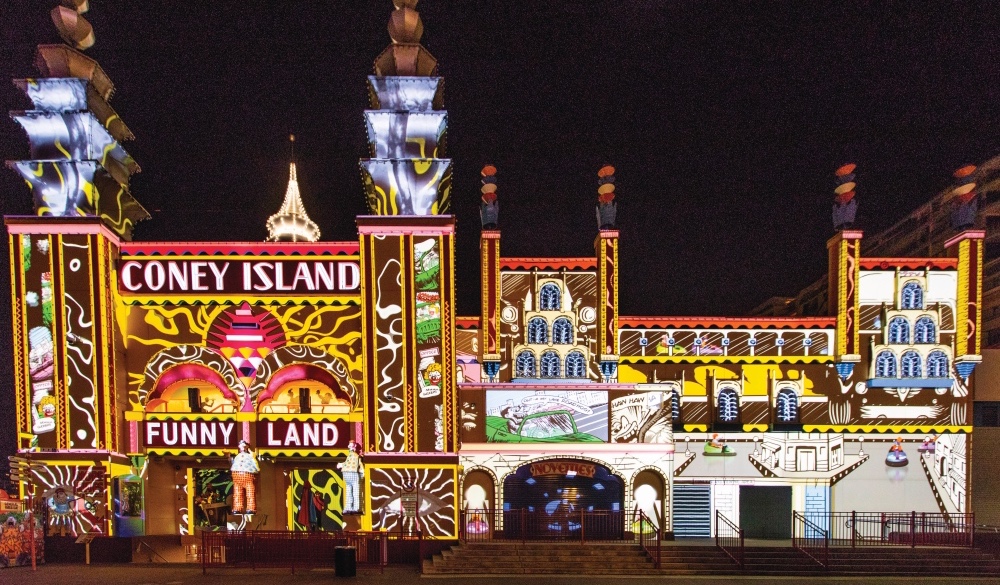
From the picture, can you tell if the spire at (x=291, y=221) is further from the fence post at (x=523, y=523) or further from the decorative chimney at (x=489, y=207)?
the fence post at (x=523, y=523)

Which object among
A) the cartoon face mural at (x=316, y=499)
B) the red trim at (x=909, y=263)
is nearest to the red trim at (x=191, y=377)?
the cartoon face mural at (x=316, y=499)

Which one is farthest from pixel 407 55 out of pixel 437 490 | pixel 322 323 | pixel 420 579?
pixel 420 579

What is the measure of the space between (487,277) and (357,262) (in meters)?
4.82

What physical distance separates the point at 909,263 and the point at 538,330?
13873 mm

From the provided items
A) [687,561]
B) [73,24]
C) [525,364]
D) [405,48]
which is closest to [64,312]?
[73,24]

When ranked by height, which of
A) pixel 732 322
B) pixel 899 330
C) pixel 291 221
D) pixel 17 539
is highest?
pixel 291 221

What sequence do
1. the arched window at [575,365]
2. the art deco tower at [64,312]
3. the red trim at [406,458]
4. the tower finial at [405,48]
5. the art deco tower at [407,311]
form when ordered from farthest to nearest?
the arched window at [575,365] → the tower finial at [405,48] → the art deco tower at [407,311] → the red trim at [406,458] → the art deco tower at [64,312]

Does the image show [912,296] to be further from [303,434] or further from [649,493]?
[303,434]

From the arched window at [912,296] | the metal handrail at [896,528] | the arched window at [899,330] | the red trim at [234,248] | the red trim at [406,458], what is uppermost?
the red trim at [234,248]

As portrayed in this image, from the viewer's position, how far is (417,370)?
66.2 ft

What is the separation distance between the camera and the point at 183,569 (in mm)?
18250

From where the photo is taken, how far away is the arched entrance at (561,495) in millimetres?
21547

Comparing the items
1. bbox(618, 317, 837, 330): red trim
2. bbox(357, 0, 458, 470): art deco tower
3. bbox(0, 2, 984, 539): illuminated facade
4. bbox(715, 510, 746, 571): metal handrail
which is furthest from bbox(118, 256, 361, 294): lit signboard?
bbox(715, 510, 746, 571): metal handrail

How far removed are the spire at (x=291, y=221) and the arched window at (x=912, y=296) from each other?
2301 centimetres
